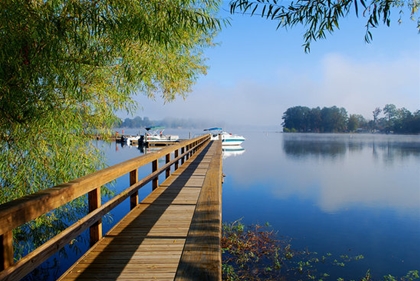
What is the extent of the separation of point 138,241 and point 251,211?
1030 cm

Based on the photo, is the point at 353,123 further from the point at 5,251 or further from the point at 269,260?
the point at 5,251

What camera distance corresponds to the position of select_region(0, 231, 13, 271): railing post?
6.04 ft

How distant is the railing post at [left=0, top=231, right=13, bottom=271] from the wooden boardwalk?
899mm

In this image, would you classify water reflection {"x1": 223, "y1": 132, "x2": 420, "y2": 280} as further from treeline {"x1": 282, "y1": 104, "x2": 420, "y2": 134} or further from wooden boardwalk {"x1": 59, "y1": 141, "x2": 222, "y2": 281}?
treeline {"x1": 282, "y1": 104, "x2": 420, "y2": 134}

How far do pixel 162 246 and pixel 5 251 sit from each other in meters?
1.85

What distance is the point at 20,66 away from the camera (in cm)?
440

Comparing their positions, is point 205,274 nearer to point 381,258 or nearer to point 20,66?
point 20,66

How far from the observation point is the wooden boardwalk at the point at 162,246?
2.00 m

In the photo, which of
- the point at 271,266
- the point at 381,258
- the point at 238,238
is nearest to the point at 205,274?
the point at 271,266

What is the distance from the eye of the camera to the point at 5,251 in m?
1.87

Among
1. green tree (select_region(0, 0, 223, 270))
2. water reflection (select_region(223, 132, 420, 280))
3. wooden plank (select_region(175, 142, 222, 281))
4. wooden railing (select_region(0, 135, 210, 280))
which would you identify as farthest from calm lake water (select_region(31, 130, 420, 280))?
wooden plank (select_region(175, 142, 222, 281))

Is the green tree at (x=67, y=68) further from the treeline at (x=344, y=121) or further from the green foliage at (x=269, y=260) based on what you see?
the treeline at (x=344, y=121)

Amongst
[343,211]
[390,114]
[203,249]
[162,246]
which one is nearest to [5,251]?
[203,249]

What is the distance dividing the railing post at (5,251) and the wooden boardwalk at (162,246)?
90 cm
